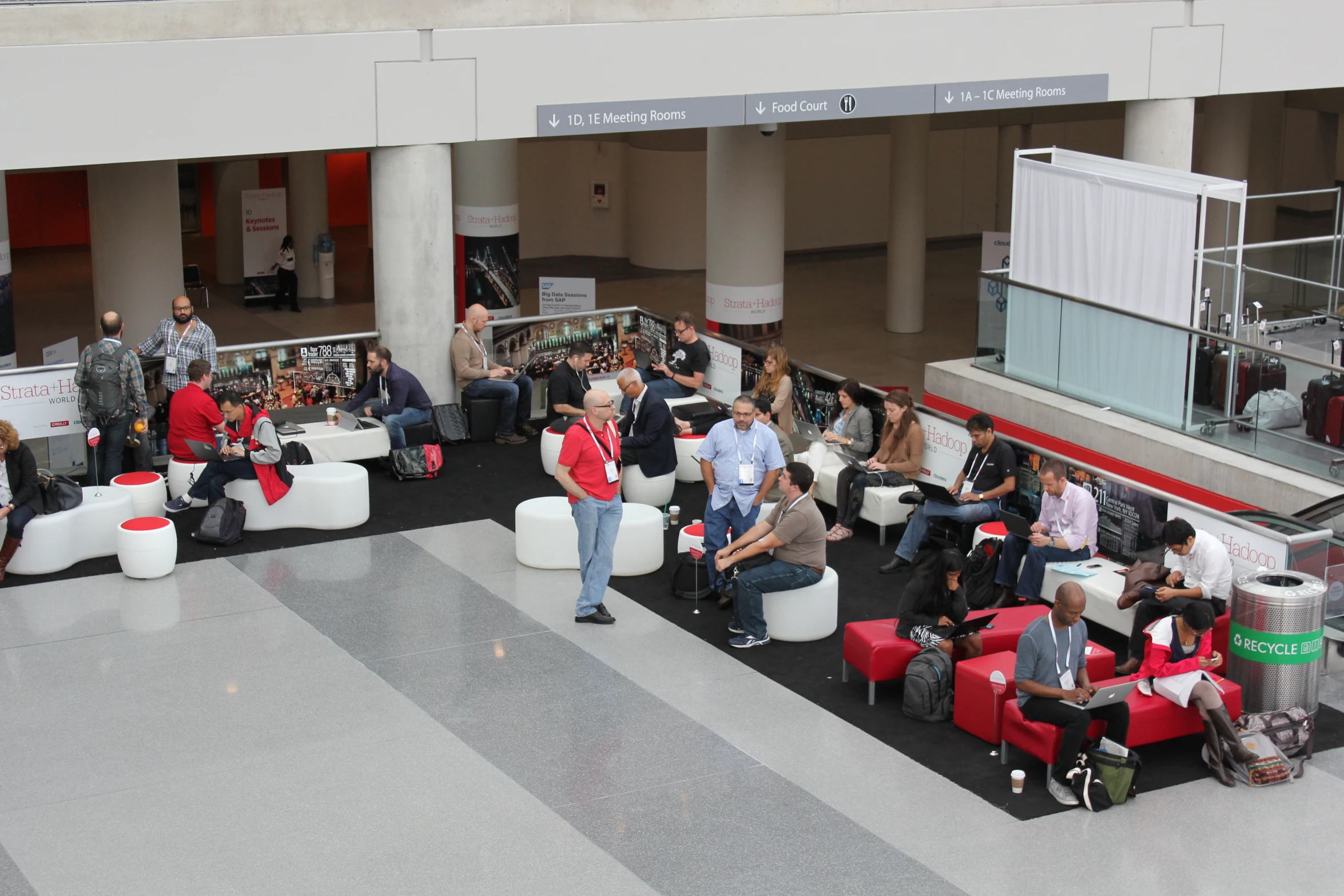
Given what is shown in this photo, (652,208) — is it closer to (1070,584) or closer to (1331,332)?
(1331,332)

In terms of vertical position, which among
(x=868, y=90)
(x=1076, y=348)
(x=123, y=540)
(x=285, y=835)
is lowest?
(x=285, y=835)

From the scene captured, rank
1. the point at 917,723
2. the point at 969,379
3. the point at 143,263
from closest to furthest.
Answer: the point at 917,723 → the point at 969,379 → the point at 143,263

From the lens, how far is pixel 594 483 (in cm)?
1071

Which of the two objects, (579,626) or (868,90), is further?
(868,90)

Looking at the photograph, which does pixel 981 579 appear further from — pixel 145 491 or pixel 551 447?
pixel 145 491

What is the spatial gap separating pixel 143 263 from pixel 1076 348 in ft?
34.3

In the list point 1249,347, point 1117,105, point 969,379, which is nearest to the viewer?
point 1249,347

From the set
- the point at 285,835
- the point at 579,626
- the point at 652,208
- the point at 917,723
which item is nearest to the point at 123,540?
the point at 579,626

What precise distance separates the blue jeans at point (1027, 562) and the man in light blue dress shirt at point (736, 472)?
174cm

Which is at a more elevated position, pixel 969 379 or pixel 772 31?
pixel 772 31

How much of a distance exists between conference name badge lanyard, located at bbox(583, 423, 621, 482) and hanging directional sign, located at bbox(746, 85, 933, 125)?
6.20m

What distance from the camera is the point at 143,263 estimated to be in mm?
18250

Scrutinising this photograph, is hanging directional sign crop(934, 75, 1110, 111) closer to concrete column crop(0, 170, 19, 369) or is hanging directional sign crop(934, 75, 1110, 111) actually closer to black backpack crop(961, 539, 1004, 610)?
black backpack crop(961, 539, 1004, 610)

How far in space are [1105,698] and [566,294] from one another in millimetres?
12386
